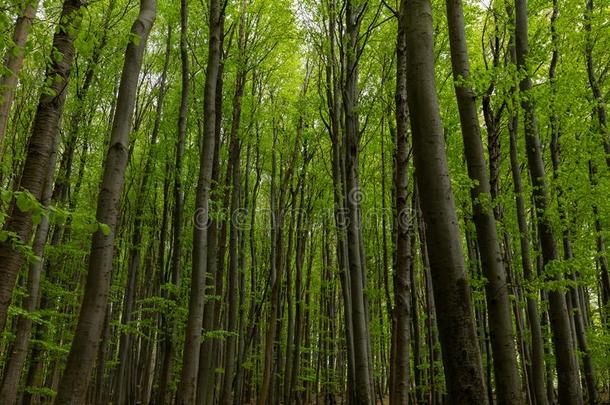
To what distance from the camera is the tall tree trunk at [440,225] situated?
10.2 feet

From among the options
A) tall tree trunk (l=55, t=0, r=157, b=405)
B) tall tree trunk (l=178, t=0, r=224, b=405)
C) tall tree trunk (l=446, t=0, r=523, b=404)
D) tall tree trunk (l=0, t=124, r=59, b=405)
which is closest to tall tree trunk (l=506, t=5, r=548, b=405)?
tall tree trunk (l=446, t=0, r=523, b=404)

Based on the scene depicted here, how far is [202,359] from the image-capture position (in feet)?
28.7

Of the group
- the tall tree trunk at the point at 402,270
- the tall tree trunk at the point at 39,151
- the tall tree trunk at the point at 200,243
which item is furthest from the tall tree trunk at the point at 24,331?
the tall tree trunk at the point at 402,270

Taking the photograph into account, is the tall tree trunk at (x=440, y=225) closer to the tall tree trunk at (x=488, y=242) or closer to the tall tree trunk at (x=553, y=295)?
the tall tree trunk at (x=488, y=242)

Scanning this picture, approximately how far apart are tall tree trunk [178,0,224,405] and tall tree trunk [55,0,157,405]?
240 cm

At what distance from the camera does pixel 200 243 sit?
23.3ft

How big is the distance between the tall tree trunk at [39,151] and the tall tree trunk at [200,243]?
3.20 meters

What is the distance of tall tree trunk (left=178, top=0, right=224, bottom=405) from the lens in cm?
656

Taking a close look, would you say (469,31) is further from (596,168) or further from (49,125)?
(49,125)

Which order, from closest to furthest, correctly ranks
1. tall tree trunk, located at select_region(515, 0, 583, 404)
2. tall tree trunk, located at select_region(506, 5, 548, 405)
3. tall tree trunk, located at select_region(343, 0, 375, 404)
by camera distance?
tall tree trunk, located at select_region(515, 0, 583, 404) < tall tree trunk, located at select_region(343, 0, 375, 404) < tall tree trunk, located at select_region(506, 5, 548, 405)

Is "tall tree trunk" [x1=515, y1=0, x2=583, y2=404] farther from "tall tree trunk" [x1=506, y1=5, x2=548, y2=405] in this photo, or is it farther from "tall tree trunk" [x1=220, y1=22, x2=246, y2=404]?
"tall tree trunk" [x1=220, y1=22, x2=246, y2=404]

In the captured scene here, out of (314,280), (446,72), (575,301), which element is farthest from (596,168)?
(314,280)

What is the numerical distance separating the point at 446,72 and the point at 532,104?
4.62 metres

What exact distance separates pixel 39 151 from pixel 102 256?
1.06m
